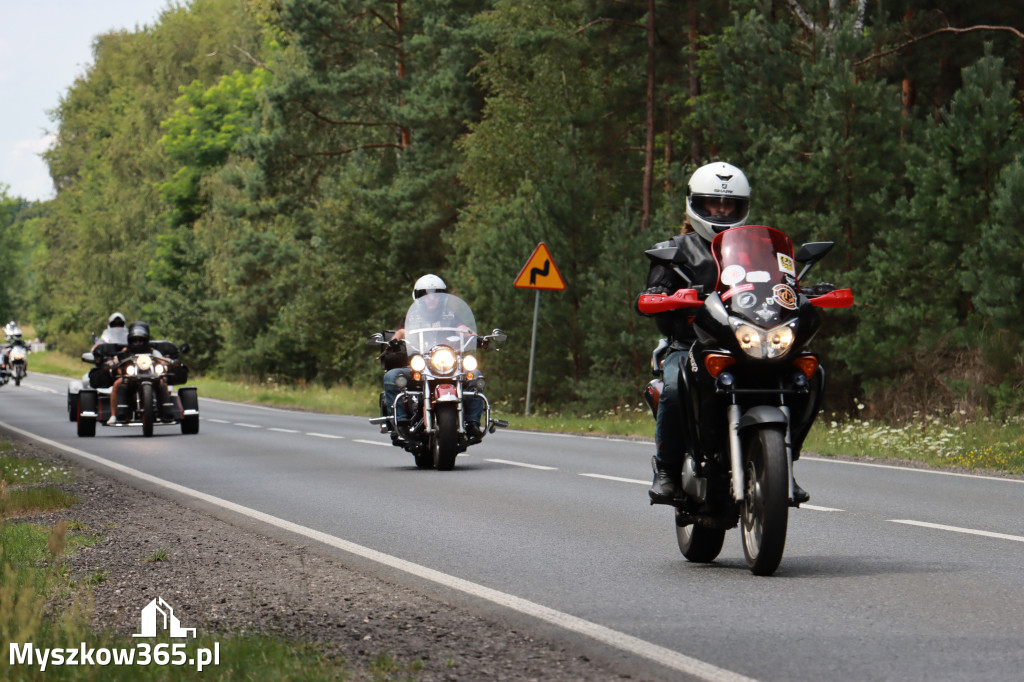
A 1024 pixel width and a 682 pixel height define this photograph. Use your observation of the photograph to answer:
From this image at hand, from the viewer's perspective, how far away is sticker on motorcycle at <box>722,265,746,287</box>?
732 cm

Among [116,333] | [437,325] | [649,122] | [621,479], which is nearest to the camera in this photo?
[621,479]

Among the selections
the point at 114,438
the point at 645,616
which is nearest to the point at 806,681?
the point at 645,616

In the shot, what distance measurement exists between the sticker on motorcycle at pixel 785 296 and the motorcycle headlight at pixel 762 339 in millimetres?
124

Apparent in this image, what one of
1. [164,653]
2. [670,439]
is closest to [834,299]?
[670,439]

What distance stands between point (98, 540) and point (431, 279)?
653cm

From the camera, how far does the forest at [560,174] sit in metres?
23.4

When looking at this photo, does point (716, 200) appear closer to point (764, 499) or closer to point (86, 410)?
point (764, 499)

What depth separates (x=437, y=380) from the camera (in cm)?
1514

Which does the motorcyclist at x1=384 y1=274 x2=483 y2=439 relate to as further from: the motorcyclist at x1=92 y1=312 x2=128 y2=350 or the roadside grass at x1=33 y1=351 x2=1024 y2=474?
the motorcyclist at x1=92 y1=312 x2=128 y2=350

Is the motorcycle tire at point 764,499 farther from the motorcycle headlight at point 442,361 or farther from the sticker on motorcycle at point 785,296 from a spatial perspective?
the motorcycle headlight at point 442,361

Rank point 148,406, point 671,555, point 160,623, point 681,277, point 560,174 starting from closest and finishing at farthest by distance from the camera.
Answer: point 160,623, point 681,277, point 671,555, point 148,406, point 560,174

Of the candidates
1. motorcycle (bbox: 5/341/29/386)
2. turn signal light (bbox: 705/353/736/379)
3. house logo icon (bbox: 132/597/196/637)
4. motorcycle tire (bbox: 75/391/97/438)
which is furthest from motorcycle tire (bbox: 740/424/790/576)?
motorcycle (bbox: 5/341/29/386)

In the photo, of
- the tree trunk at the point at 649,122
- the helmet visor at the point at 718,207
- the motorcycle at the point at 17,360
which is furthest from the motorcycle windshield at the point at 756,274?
the motorcycle at the point at 17,360

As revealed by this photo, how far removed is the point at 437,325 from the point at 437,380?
0.65 m
